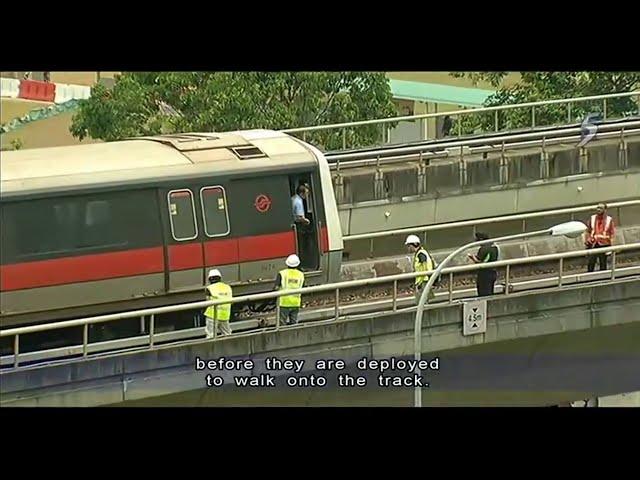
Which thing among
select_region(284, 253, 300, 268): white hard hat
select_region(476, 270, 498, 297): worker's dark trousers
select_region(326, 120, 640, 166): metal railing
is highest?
select_region(326, 120, 640, 166): metal railing

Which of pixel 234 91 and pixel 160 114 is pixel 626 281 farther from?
pixel 160 114

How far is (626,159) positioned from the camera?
23.5m

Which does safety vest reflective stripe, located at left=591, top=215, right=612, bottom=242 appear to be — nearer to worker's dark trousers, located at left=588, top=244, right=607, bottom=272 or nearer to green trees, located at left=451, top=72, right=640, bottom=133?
worker's dark trousers, located at left=588, top=244, right=607, bottom=272

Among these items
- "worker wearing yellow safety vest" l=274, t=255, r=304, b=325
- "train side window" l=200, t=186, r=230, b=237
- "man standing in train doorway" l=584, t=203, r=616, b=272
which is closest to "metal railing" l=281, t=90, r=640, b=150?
"man standing in train doorway" l=584, t=203, r=616, b=272

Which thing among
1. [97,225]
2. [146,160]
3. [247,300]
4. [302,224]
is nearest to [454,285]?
[302,224]

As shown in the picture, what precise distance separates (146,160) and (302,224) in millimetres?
2264

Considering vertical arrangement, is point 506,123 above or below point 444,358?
above

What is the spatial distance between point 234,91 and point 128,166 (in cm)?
931

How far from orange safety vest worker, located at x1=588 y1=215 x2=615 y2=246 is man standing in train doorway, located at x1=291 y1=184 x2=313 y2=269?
14.4 ft

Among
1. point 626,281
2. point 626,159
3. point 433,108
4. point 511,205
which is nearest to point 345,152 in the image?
point 511,205

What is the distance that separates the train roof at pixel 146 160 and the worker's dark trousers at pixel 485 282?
8.91ft

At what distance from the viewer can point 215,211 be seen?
1655 cm

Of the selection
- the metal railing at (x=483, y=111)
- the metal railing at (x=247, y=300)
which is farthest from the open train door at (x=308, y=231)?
the metal railing at (x=483, y=111)

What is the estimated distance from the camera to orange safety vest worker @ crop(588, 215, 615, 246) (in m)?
18.8
